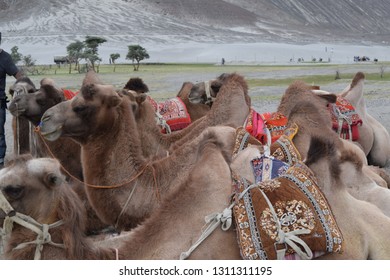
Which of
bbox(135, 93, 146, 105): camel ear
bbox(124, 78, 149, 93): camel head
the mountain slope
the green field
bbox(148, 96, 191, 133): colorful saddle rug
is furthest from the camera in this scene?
the mountain slope

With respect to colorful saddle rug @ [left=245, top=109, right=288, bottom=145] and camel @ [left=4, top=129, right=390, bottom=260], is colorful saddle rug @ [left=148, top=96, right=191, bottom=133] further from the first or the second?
camel @ [left=4, top=129, right=390, bottom=260]

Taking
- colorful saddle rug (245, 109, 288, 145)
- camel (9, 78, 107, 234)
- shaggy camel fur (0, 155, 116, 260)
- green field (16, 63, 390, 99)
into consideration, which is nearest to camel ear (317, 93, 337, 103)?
colorful saddle rug (245, 109, 288, 145)

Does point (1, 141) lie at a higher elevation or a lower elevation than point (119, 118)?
lower

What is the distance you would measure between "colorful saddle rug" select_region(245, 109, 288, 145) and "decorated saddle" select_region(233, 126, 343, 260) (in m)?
1.54

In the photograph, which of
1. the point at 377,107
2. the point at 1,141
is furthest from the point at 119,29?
the point at 1,141

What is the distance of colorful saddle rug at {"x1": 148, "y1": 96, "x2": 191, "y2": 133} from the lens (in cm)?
645

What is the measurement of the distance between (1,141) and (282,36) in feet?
275

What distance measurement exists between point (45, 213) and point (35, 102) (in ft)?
11.0

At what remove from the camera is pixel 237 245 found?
263cm

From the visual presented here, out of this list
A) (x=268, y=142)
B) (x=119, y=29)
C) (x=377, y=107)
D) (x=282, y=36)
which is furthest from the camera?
(x=282, y=36)

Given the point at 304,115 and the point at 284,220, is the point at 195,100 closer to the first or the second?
the point at 304,115

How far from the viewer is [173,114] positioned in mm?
6555

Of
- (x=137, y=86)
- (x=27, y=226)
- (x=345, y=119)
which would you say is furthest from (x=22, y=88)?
(x=27, y=226)

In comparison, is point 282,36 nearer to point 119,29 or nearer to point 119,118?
point 119,29
